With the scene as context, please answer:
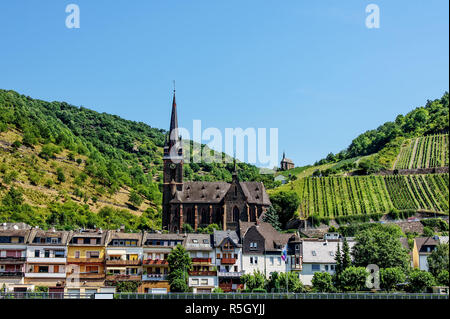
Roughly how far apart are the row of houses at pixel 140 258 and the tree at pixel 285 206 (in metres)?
48.7

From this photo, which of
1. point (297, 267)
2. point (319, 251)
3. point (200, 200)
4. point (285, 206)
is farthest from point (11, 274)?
point (285, 206)

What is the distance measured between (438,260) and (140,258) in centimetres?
3902

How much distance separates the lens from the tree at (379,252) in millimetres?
86625

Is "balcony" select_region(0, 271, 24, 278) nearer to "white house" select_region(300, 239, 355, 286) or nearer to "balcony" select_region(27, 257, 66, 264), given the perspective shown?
"balcony" select_region(27, 257, 66, 264)

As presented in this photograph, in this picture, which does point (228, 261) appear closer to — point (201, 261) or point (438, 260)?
point (201, 261)

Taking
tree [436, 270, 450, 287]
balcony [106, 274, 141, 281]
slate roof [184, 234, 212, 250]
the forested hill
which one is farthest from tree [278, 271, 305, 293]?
the forested hill

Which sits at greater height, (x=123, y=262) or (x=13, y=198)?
(x=13, y=198)

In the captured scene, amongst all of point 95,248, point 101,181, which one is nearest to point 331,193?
point 101,181

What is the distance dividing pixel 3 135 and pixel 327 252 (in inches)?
4576

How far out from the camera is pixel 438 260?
8956cm

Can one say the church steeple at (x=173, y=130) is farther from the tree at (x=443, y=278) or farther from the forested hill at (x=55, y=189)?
the tree at (x=443, y=278)

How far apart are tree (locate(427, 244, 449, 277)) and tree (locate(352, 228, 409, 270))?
3.63 m

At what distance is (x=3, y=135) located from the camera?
600 ft

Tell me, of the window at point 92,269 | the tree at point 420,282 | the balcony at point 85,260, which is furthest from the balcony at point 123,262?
the tree at point 420,282
